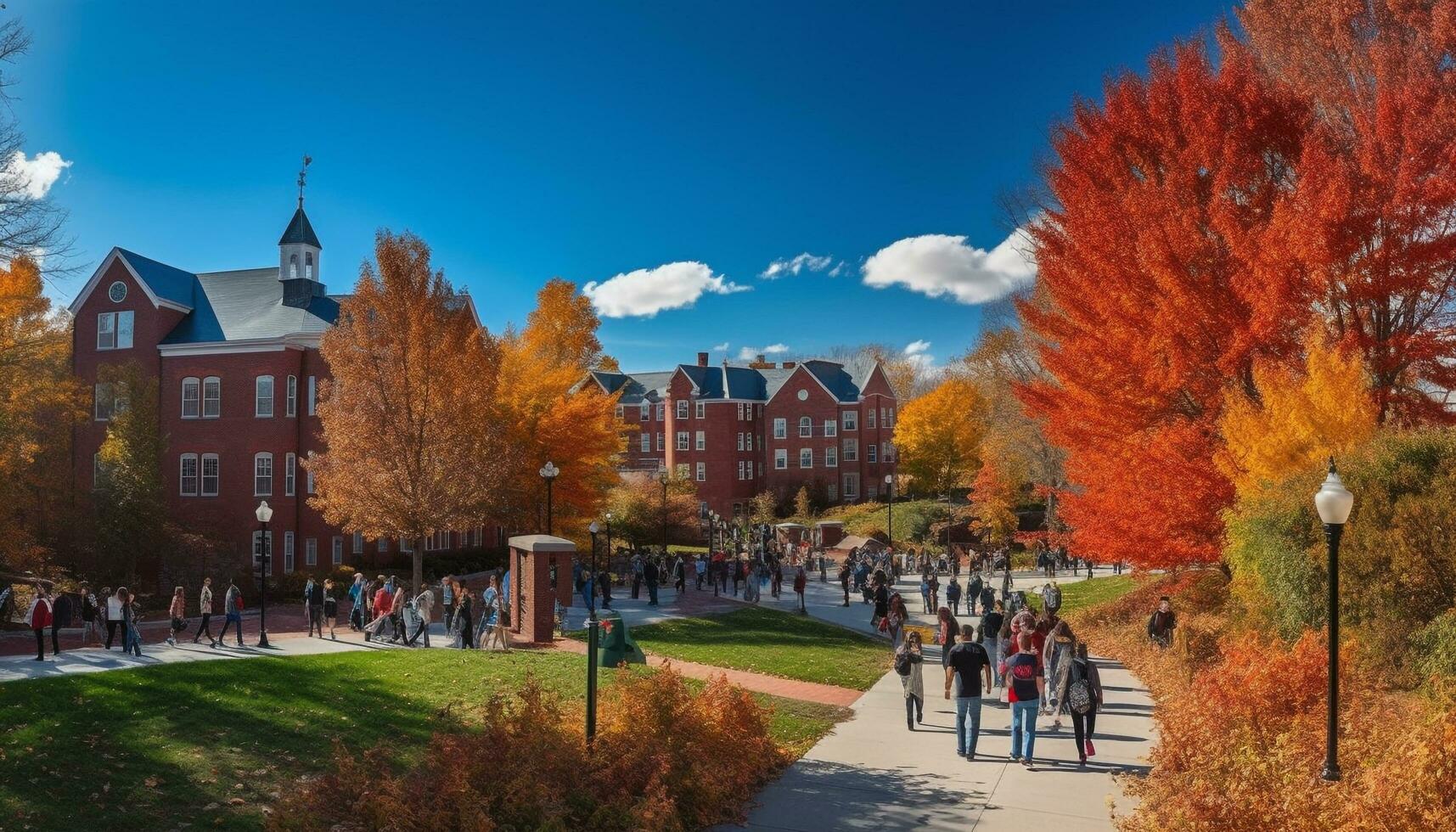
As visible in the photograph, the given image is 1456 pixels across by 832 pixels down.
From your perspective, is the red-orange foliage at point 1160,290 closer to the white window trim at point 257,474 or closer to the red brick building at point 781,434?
the white window trim at point 257,474

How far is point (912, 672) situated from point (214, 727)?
9.39 meters

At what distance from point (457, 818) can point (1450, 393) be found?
2128cm

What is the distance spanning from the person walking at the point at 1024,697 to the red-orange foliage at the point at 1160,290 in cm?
866

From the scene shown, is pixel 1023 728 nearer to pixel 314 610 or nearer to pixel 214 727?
pixel 214 727

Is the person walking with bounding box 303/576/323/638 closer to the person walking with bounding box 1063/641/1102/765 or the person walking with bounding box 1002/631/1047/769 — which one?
the person walking with bounding box 1002/631/1047/769

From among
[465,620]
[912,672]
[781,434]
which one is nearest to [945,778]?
[912,672]

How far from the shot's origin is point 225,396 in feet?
124

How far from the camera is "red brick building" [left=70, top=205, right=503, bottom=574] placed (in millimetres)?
37188

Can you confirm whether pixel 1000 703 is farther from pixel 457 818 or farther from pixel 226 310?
pixel 226 310

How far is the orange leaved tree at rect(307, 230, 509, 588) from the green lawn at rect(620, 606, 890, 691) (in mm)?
7147

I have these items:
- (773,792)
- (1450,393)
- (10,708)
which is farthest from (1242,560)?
(10,708)

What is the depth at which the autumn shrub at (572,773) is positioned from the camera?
8461mm

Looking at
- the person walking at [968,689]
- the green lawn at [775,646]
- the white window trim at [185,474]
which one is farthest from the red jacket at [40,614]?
the white window trim at [185,474]

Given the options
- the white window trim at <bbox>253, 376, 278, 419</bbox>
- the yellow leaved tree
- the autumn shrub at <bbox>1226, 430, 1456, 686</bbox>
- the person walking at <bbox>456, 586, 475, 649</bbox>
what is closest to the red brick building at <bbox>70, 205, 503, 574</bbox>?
the white window trim at <bbox>253, 376, 278, 419</bbox>
